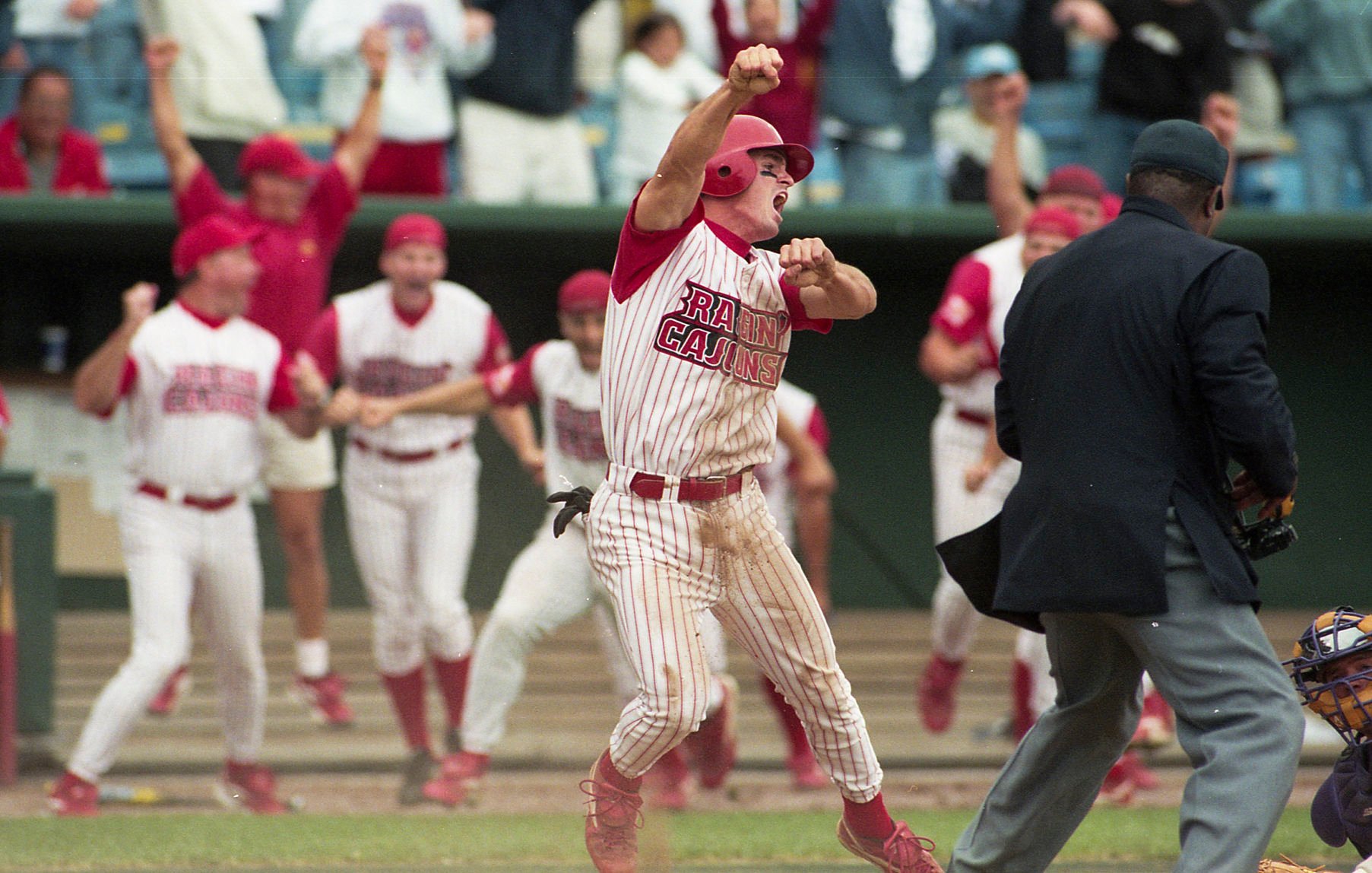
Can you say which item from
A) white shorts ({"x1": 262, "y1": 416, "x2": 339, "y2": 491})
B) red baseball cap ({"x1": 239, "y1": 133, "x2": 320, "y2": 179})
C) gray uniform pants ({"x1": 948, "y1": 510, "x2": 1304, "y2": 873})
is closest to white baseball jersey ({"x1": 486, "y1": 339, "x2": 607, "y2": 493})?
white shorts ({"x1": 262, "y1": 416, "x2": 339, "y2": 491})

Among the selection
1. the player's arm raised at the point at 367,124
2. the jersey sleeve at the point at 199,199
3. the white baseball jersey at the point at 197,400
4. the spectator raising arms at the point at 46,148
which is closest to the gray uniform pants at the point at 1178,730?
the white baseball jersey at the point at 197,400

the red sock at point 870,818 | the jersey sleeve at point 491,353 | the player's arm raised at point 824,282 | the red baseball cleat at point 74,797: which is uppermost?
the player's arm raised at point 824,282

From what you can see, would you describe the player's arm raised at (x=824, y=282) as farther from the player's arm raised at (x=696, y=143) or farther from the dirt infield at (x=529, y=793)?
the dirt infield at (x=529, y=793)

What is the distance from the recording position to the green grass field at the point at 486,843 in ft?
14.4

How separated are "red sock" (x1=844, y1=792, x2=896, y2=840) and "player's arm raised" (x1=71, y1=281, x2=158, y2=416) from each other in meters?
2.79

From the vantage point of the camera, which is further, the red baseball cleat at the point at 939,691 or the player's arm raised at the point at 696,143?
the red baseball cleat at the point at 939,691

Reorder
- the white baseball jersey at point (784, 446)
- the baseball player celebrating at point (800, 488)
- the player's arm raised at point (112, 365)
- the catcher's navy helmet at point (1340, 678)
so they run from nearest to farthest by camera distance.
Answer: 1. the catcher's navy helmet at point (1340, 678)
2. the player's arm raised at point (112, 365)
3. the baseball player celebrating at point (800, 488)
4. the white baseball jersey at point (784, 446)

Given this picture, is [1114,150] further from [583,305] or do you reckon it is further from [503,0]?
[583,305]

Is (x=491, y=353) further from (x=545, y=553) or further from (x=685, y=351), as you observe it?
(x=685, y=351)

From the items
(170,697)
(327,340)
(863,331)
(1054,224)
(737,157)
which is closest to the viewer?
(737,157)

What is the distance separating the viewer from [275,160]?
6.35 m

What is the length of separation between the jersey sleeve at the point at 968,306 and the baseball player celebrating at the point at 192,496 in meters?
2.10

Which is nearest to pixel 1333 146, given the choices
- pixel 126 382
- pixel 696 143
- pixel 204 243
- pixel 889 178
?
pixel 889 178

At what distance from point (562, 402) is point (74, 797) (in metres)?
1.93
